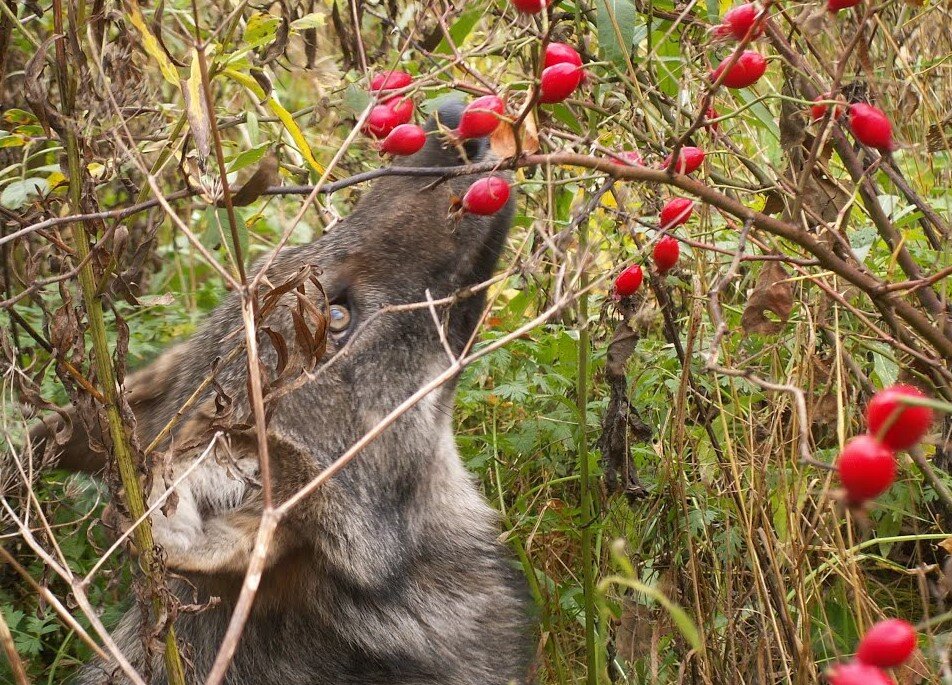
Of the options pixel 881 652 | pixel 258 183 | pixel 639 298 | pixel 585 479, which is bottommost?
pixel 585 479

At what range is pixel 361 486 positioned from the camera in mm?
3230

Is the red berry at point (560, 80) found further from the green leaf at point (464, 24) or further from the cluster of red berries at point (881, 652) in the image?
the cluster of red berries at point (881, 652)

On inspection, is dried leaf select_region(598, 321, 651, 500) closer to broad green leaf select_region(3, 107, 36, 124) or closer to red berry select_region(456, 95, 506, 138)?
red berry select_region(456, 95, 506, 138)

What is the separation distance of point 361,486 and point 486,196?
3.92 feet

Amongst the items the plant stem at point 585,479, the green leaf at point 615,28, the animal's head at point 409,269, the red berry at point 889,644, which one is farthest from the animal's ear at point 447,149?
the red berry at point 889,644

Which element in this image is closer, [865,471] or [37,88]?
[865,471]

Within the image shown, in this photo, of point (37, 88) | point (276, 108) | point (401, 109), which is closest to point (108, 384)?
point (37, 88)

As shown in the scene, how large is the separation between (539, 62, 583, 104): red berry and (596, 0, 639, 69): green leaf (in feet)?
1.08

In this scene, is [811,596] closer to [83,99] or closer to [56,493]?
[83,99]

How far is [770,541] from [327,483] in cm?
135

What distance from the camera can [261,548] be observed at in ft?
6.10

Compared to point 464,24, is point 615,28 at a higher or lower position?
higher

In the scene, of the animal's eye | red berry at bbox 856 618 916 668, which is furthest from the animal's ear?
red berry at bbox 856 618 916 668

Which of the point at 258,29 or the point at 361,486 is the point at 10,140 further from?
the point at 361,486
